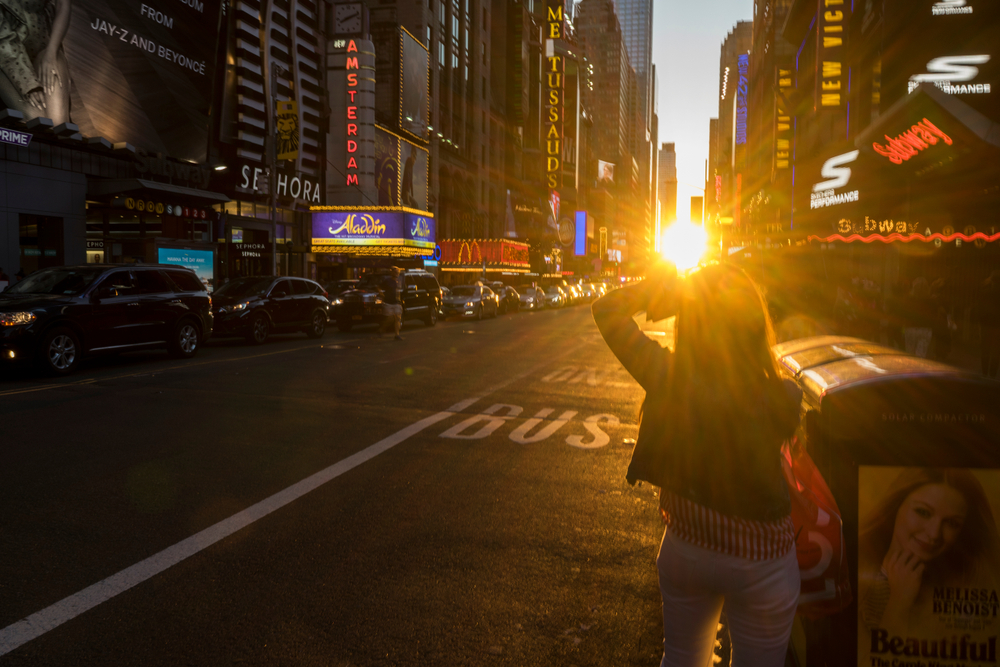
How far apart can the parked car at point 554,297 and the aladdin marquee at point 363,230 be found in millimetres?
9331

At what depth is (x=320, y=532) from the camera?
493 cm

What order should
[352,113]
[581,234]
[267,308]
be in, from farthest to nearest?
[581,234]
[352,113]
[267,308]

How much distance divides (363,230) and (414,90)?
18.2 meters

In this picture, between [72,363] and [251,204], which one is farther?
[251,204]

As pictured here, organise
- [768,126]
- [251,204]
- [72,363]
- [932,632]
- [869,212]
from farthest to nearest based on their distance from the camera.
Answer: [768,126] → [251,204] → [869,212] → [72,363] → [932,632]

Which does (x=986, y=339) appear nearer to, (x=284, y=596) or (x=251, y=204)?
(x=284, y=596)

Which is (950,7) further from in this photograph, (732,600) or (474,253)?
(474,253)

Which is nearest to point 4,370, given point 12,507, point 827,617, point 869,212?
point 12,507

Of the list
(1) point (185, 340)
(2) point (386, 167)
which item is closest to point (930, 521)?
(1) point (185, 340)

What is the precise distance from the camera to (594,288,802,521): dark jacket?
88.0 inches

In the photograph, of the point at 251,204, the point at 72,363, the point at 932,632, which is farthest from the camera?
the point at 251,204

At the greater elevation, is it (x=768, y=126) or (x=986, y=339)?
Result: (x=768, y=126)

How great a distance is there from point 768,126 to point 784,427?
68655mm

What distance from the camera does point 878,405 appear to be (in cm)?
286
